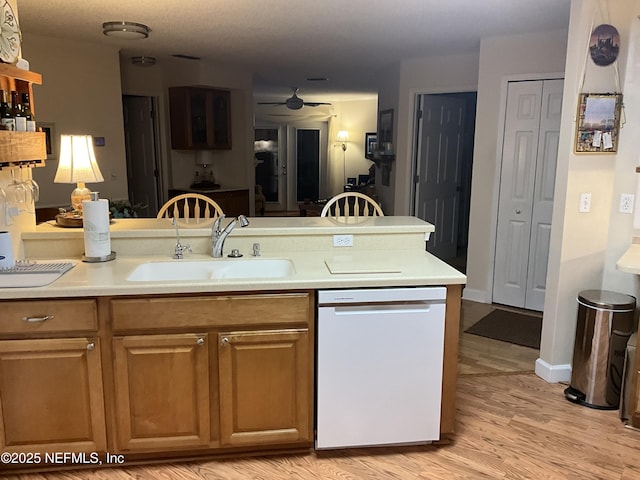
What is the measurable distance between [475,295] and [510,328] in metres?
0.76

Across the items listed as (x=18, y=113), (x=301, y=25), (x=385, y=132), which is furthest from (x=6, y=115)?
(x=385, y=132)

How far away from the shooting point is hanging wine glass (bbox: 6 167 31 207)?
243cm

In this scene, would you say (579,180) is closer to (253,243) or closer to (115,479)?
(253,243)

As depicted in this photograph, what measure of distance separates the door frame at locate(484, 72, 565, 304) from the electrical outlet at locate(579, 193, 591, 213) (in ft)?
5.27

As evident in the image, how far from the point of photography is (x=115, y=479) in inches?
87.5

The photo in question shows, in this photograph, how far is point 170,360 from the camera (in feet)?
7.16

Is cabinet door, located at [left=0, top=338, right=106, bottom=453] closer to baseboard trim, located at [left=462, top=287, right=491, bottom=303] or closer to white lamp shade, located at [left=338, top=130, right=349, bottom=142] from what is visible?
baseboard trim, located at [left=462, top=287, right=491, bottom=303]

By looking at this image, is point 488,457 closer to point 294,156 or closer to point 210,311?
point 210,311

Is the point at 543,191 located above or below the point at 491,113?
below

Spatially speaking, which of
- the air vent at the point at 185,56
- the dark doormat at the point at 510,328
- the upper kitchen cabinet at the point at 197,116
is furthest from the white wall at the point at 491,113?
the upper kitchen cabinet at the point at 197,116

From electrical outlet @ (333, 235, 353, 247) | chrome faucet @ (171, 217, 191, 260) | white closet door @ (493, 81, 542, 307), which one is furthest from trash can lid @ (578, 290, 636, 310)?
chrome faucet @ (171, 217, 191, 260)

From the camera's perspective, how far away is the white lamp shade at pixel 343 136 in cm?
1104

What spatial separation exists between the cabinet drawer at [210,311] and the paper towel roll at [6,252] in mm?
594

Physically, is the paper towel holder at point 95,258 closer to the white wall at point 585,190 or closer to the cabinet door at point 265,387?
the cabinet door at point 265,387
